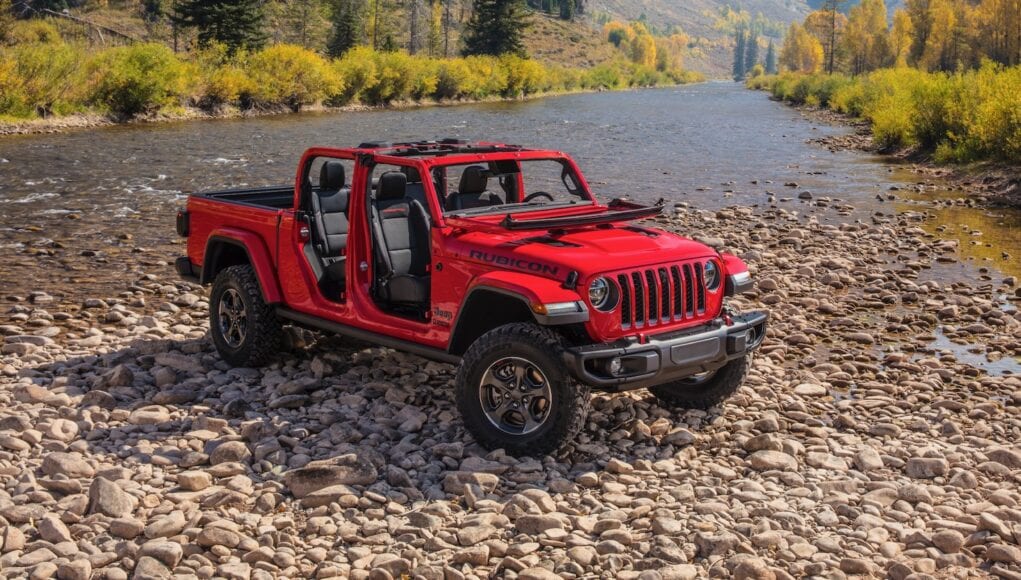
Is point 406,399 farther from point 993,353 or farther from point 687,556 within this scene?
point 993,353

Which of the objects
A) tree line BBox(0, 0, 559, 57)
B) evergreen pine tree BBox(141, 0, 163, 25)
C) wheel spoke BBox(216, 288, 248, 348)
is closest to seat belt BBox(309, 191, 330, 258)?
wheel spoke BBox(216, 288, 248, 348)

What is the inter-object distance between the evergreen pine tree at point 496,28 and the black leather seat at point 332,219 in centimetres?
8348

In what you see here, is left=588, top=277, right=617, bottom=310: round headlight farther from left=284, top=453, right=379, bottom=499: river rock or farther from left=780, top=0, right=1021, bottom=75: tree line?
left=780, top=0, right=1021, bottom=75: tree line

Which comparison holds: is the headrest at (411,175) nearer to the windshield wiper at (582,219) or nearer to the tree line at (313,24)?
the windshield wiper at (582,219)

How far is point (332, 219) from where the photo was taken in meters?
8.95

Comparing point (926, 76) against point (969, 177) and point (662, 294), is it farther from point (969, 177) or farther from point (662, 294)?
point (662, 294)

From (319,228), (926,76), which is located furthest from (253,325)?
(926,76)

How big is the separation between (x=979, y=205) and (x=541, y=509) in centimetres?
1778

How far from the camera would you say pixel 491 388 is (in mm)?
7098

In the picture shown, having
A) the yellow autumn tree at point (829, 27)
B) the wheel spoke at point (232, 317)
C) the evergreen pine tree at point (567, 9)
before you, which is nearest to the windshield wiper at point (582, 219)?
the wheel spoke at point (232, 317)

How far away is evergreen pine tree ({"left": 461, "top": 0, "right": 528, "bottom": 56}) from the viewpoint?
299ft

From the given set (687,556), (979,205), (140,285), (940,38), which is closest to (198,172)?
(140,285)

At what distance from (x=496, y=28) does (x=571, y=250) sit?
87875 millimetres

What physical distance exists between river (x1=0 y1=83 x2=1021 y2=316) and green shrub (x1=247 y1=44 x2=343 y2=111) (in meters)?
2.88
